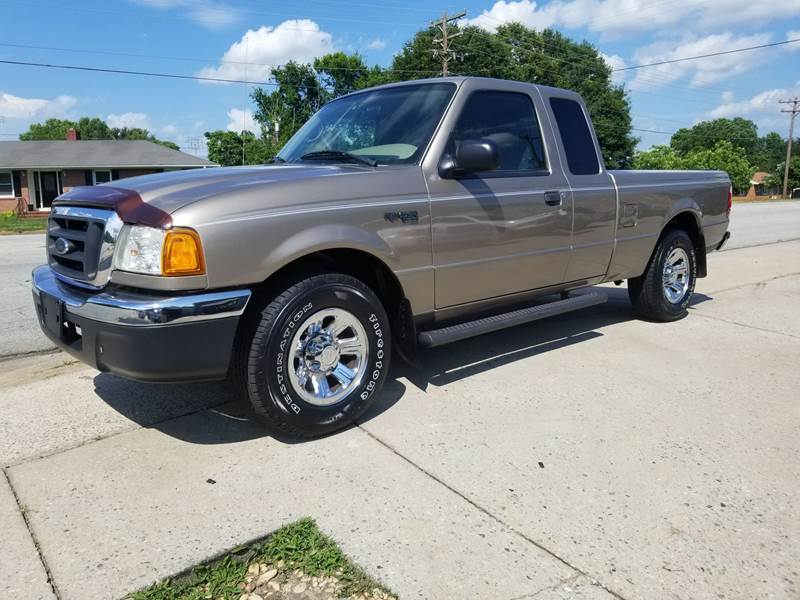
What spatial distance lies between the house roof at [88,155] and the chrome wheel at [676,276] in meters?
35.3

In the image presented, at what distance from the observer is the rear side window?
4.94 metres

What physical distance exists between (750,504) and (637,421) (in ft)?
3.04

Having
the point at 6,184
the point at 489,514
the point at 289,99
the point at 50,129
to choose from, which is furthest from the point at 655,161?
the point at 50,129

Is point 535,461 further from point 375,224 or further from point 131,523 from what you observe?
point 131,523

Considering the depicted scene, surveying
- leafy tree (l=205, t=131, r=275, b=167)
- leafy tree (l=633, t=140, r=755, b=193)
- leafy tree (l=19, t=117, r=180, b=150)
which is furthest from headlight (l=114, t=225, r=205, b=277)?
leafy tree (l=19, t=117, r=180, b=150)

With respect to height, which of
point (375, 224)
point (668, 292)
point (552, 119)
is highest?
point (552, 119)

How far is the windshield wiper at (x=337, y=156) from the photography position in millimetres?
4023

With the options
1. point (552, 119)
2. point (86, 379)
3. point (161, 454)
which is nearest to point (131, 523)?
point (161, 454)

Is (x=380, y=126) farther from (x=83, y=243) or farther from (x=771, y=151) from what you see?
(x=771, y=151)

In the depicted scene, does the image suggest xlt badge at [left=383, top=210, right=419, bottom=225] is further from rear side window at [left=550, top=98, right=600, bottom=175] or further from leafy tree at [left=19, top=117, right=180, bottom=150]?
leafy tree at [left=19, top=117, right=180, bottom=150]

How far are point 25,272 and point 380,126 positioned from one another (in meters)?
8.01

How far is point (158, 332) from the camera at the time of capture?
2.94 metres

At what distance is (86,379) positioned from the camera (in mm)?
4527

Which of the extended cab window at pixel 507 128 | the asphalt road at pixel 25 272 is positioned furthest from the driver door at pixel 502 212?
the asphalt road at pixel 25 272
